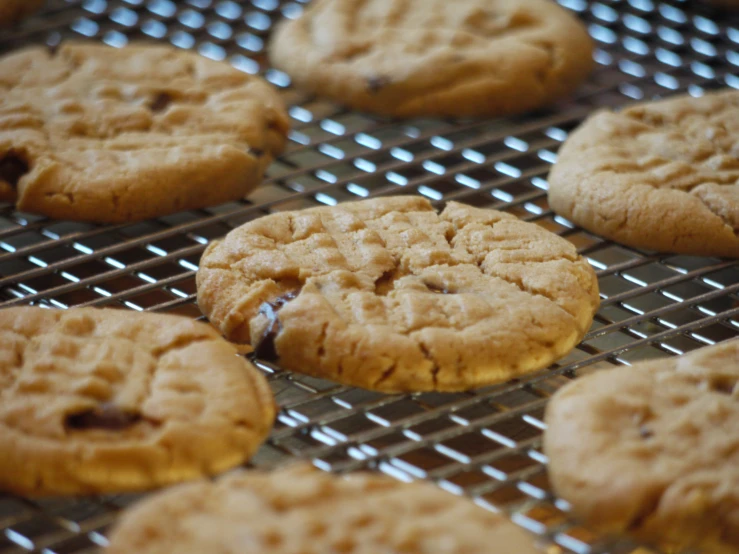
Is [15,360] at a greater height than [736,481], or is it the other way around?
[736,481]

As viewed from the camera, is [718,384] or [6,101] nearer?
[718,384]

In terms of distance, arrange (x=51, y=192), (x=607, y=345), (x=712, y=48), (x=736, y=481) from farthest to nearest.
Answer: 1. (x=712, y=48)
2. (x=51, y=192)
3. (x=607, y=345)
4. (x=736, y=481)

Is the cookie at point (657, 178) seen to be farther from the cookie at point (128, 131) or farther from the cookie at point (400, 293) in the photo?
the cookie at point (128, 131)

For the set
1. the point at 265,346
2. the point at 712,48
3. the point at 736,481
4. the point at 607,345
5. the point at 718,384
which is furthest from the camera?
the point at 712,48

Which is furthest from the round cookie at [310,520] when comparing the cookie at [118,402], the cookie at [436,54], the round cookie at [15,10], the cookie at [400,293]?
the round cookie at [15,10]

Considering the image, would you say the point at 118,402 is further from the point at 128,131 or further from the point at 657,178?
the point at 657,178

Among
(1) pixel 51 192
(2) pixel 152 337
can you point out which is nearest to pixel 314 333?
(2) pixel 152 337

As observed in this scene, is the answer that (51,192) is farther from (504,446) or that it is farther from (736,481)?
(736,481)

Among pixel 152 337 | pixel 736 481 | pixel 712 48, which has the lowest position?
pixel 152 337
